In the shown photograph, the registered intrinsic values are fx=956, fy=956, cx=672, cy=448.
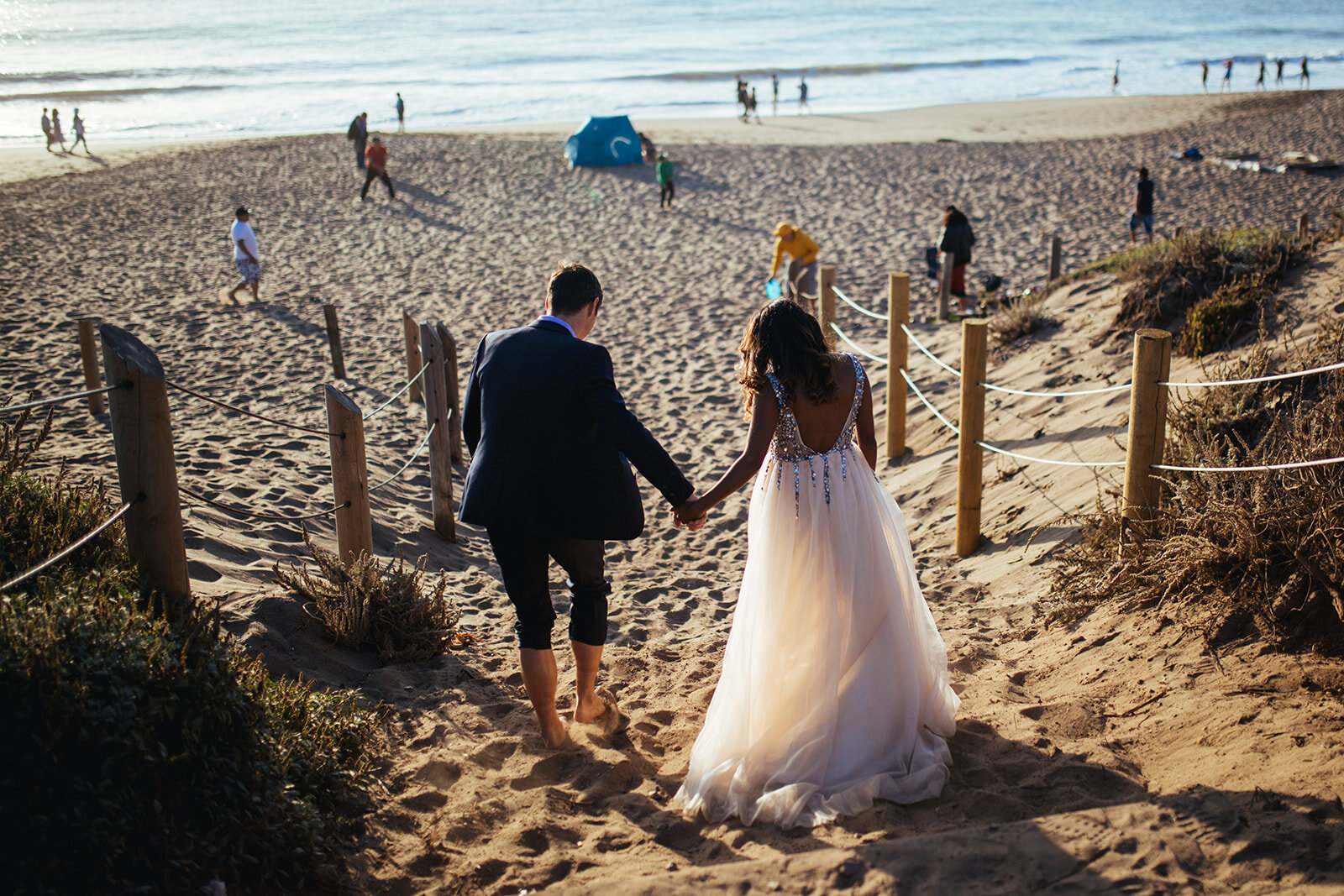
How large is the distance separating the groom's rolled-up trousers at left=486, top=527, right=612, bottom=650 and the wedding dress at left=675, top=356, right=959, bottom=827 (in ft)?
1.76

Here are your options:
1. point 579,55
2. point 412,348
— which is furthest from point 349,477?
point 579,55

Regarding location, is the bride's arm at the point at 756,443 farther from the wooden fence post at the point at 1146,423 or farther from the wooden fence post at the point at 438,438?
the wooden fence post at the point at 438,438

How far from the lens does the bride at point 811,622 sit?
3.11m

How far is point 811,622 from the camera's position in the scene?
322cm

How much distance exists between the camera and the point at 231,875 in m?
2.58

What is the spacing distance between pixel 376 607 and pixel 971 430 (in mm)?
3348

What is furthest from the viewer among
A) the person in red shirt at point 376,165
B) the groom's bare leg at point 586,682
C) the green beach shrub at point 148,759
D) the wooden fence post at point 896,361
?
the person in red shirt at point 376,165

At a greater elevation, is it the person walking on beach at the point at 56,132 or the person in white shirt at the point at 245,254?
the person walking on beach at the point at 56,132

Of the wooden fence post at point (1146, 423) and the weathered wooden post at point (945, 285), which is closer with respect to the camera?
the wooden fence post at point (1146, 423)

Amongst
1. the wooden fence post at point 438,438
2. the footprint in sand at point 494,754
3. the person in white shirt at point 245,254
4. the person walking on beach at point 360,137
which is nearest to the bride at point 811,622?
the footprint in sand at point 494,754

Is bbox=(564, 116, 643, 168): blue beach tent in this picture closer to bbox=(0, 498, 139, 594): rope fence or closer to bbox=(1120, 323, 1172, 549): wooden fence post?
bbox=(1120, 323, 1172, 549): wooden fence post

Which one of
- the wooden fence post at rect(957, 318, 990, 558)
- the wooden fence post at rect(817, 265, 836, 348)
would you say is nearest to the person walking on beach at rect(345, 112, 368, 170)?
the wooden fence post at rect(817, 265, 836, 348)

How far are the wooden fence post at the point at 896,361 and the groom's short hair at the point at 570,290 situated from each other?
4.15 metres

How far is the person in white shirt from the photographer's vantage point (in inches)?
487
